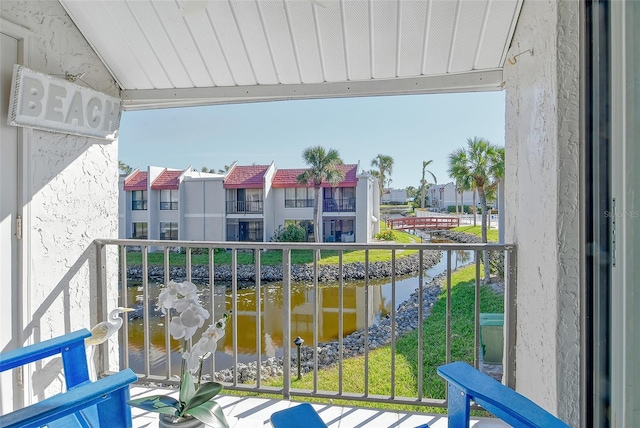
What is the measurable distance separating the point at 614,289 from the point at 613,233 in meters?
0.15

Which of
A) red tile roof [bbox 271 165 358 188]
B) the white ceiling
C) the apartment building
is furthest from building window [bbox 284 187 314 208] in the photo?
the white ceiling

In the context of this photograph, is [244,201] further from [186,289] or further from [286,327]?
[186,289]

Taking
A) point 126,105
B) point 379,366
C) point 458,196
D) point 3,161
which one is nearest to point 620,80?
point 3,161

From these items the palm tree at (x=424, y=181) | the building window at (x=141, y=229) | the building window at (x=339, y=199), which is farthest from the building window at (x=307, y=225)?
the building window at (x=141, y=229)

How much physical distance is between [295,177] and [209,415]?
1287cm

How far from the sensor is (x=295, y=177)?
13.6 metres

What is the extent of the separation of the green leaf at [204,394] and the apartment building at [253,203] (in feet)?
21.9

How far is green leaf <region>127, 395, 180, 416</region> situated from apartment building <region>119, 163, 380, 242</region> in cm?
665

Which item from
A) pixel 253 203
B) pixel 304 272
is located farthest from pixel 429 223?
pixel 304 272

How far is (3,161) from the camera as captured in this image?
175 centimetres

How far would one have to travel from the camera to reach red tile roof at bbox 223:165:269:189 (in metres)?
11.6

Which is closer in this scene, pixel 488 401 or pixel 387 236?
pixel 488 401

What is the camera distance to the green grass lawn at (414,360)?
478 centimetres

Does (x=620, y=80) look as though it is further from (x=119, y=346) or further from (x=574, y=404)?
(x=119, y=346)
